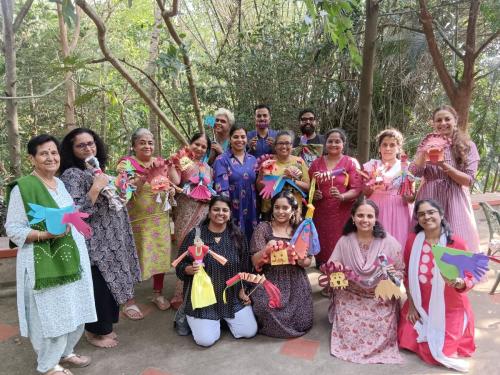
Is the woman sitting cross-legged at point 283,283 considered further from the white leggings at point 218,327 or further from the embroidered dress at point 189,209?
the embroidered dress at point 189,209

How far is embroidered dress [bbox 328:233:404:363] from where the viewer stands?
7.98ft

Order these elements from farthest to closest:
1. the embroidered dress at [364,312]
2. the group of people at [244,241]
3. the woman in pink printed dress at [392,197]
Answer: the woman in pink printed dress at [392,197] → the embroidered dress at [364,312] → the group of people at [244,241]

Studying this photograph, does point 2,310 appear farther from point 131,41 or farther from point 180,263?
point 131,41

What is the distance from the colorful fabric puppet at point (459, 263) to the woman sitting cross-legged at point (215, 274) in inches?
50.7

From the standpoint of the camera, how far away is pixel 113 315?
2609 millimetres

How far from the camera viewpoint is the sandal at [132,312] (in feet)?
9.84

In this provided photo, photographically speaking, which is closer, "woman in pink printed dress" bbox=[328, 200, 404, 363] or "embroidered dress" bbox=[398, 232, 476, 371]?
"embroidered dress" bbox=[398, 232, 476, 371]

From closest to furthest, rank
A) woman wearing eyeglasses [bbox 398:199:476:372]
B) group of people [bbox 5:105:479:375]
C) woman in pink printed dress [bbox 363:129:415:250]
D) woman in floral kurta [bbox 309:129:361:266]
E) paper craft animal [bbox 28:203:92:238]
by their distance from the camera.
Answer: paper craft animal [bbox 28:203:92:238] < group of people [bbox 5:105:479:375] < woman wearing eyeglasses [bbox 398:199:476:372] < woman in pink printed dress [bbox 363:129:415:250] < woman in floral kurta [bbox 309:129:361:266]

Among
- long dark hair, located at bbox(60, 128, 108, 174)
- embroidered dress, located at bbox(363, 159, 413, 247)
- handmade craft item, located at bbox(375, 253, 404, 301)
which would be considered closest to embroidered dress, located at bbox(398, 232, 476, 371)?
handmade craft item, located at bbox(375, 253, 404, 301)

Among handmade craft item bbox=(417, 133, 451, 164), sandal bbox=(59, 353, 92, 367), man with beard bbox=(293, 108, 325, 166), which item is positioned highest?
man with beard bbox=(293, 108, 325, 166)

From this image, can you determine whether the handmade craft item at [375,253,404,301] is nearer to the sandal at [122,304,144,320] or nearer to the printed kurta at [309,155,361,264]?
Answer: the printed kurta at [309,155,361,264]

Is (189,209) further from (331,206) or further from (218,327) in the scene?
(331,206)

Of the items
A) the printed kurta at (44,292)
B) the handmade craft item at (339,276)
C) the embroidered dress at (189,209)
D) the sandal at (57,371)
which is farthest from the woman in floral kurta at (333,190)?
the sandal at (57,371)

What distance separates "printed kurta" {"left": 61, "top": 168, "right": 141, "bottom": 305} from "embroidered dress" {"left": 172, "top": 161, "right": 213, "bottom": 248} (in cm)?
58
